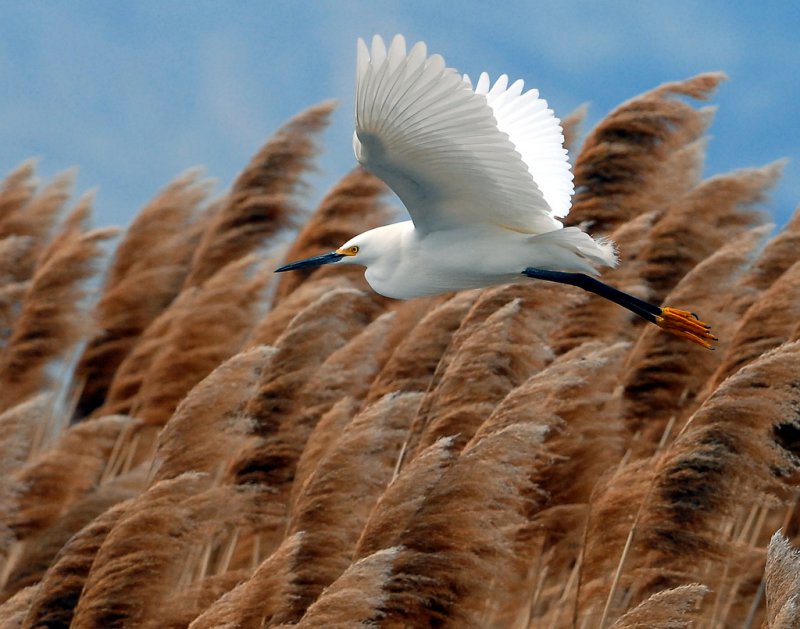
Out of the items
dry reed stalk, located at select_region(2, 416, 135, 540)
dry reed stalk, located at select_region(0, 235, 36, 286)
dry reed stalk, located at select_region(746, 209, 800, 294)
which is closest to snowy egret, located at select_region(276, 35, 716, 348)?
dry reed stalk, located at select_region(2, 416, 135, 540)

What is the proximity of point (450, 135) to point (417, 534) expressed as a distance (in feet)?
4.31

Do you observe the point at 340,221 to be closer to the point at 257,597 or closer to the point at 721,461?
the point at 257,597

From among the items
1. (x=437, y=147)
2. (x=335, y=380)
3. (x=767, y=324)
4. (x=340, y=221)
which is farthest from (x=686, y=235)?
(x=437, y=147)

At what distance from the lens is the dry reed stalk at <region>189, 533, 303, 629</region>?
12.6ft

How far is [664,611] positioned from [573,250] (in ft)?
3.21

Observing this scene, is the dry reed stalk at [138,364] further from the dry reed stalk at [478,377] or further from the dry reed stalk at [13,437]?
the dry reed stalk at [478,377]

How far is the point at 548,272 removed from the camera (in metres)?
3.38

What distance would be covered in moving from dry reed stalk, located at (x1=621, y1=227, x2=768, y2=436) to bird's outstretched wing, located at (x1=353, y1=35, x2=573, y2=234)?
6.71 ft

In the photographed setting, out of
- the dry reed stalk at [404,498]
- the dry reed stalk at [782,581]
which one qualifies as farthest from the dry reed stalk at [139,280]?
the dry reed stalk at [782,581]

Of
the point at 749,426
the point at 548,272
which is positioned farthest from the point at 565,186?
the point at 749,426

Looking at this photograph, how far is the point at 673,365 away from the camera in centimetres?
529

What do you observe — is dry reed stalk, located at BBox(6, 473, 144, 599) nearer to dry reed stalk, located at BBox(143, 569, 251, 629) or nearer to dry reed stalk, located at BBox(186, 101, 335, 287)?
dry reed stalk, located at BBox(143, 569, 251, 629)

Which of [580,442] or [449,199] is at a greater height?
[449,199]

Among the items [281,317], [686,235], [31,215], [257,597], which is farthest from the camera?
[31,215]
